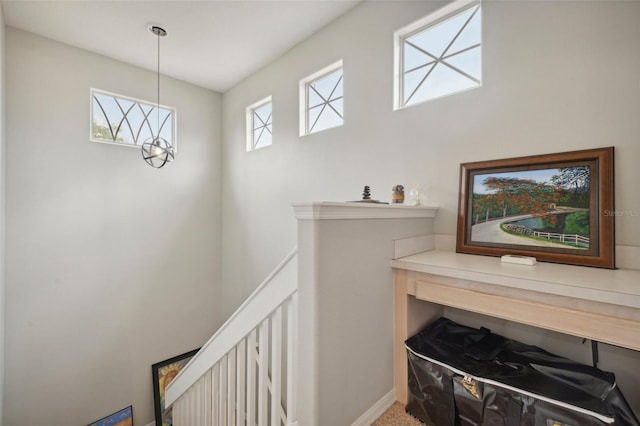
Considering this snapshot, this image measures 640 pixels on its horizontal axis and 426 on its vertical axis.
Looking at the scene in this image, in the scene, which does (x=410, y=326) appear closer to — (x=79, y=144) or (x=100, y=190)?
(x=100, y=190)

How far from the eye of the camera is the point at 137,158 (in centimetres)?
328

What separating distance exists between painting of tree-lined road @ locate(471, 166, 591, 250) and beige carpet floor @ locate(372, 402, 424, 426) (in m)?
1.00

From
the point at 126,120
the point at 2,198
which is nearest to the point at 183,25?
the point at 126,120

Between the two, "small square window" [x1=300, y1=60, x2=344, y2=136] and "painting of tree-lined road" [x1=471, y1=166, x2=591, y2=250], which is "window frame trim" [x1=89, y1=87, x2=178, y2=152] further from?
"painting of tree-lined road" [x1=471, y1=166, x2=591, y2=250]

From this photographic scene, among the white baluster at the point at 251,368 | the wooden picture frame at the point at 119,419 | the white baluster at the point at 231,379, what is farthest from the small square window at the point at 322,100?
the wooden picture frame at the point at 119,419

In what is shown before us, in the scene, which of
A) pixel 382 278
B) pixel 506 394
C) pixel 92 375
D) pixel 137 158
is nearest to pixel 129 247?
pixel 137 158

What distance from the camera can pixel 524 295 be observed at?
1035 millimetres

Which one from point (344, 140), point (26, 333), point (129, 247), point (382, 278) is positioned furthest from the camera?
point (129, 247)

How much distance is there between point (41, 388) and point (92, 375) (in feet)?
1.28

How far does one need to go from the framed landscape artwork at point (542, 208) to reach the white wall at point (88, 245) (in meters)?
3.32

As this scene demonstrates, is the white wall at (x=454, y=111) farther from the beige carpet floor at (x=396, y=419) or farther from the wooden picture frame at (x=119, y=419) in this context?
the wooden picture frame at (x=119, y=419)

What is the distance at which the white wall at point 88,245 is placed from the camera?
8.57ft

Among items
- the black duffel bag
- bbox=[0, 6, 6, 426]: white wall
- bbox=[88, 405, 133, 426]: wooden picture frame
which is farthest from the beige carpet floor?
bbox=[88, 405, 133, 426]: wooden picture frame

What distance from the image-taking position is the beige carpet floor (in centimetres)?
124
